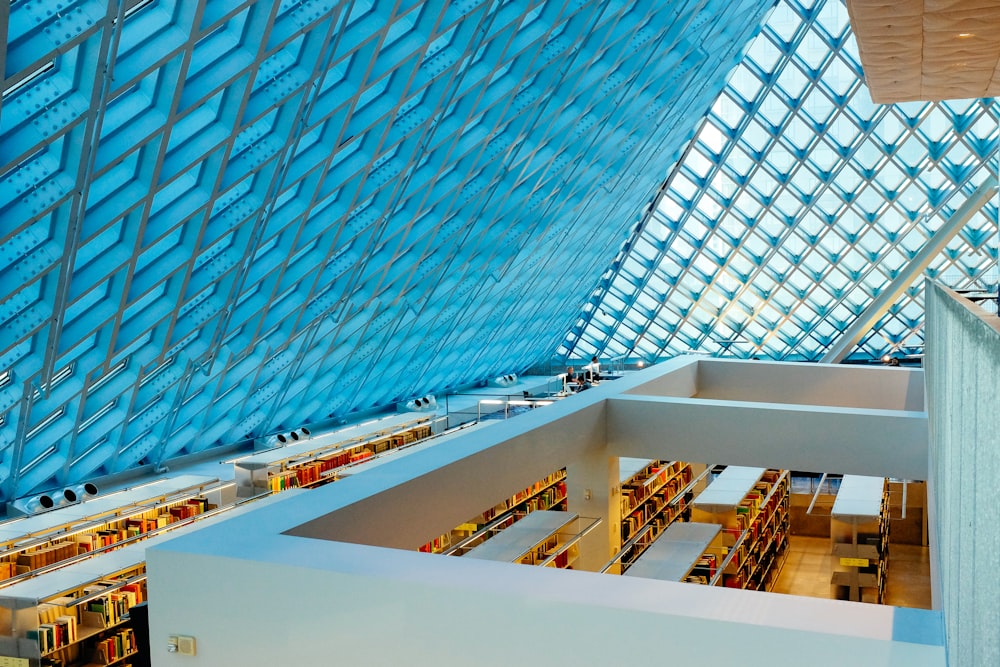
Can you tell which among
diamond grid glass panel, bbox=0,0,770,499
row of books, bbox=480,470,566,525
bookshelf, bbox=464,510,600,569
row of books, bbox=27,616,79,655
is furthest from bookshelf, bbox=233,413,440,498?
bookshelf, bbox=464,510,600,569

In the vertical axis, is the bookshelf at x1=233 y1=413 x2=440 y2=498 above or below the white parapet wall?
below

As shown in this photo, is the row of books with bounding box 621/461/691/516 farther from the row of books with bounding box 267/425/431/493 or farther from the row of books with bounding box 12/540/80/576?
the row of books with bounding box 12/540/80/576

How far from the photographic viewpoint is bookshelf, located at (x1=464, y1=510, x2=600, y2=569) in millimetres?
9438

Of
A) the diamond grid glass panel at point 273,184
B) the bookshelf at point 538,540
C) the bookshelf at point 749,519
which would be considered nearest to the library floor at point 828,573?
the bookshelf at point 749,519

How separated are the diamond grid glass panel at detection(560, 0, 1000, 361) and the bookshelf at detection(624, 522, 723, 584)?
1651 cm

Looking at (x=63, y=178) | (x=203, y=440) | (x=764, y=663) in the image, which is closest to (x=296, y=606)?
(x=764, y=663)

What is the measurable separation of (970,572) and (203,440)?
17725 millimetres

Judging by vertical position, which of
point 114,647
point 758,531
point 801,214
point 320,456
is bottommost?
point 758,531

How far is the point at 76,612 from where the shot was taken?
9.68 meters

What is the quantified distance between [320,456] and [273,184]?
628 centimetres

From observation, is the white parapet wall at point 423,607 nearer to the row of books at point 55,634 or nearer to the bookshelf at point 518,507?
the row of books at point 55,634

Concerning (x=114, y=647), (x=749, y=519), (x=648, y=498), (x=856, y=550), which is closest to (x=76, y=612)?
(x=114, y=647)

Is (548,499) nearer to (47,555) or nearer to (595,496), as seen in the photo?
(595,496)

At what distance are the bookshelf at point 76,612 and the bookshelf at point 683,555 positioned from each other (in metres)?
4.47
